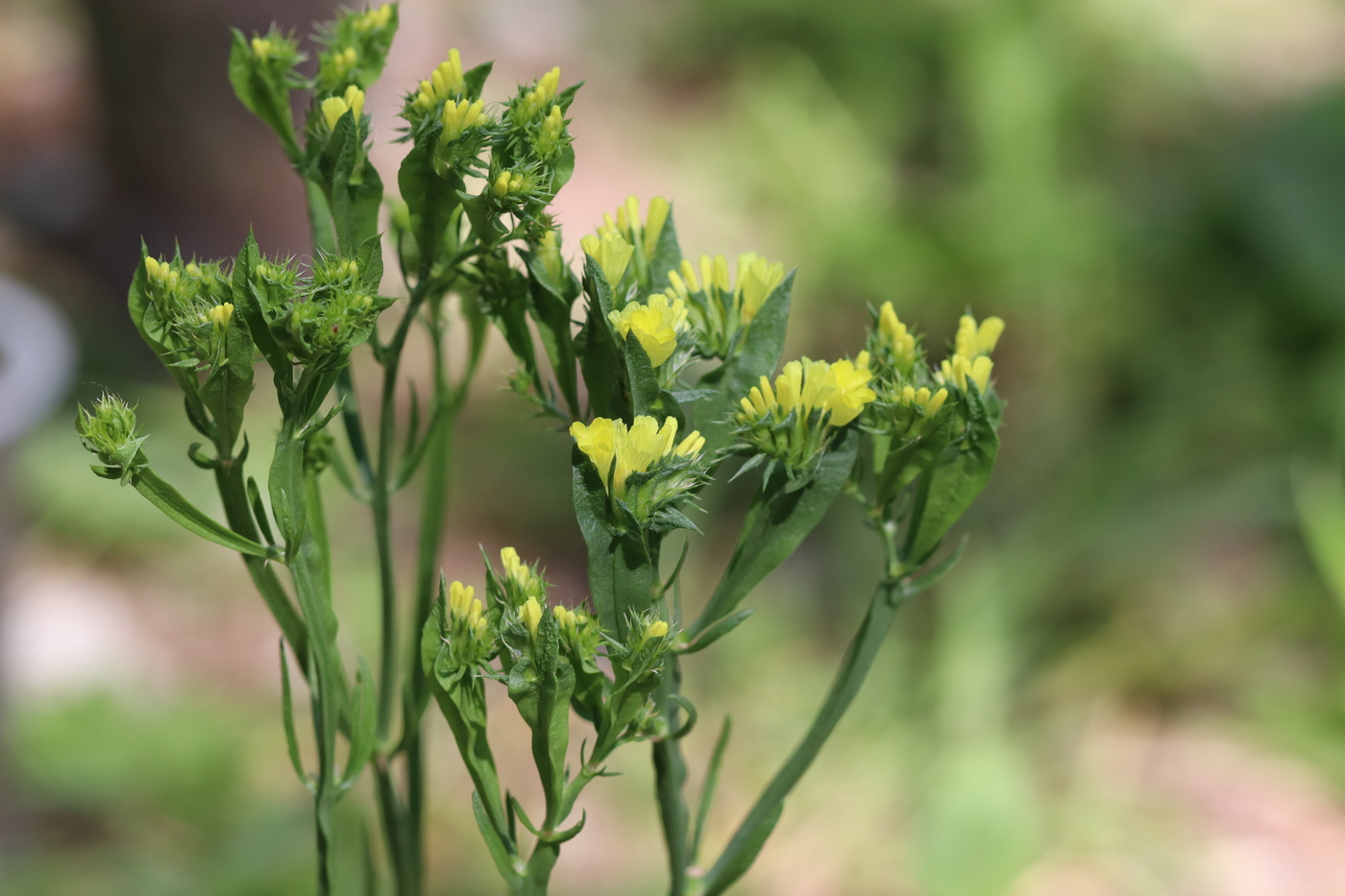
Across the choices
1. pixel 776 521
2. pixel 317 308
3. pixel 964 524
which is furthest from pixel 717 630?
pixel 964 524

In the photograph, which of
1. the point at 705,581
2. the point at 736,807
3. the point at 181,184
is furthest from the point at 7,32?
the point at 736,807

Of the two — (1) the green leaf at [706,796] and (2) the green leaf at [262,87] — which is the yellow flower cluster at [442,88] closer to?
(2) the green leaf at [262,87]

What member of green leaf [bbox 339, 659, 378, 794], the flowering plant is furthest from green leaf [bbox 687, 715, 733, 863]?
green leaf [bbox 339, 659, 378, 794]

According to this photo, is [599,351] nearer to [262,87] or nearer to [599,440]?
[599,440]

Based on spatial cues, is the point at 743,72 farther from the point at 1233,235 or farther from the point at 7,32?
the point at 7,32

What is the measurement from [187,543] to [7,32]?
174 centimetres

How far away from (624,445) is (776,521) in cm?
7

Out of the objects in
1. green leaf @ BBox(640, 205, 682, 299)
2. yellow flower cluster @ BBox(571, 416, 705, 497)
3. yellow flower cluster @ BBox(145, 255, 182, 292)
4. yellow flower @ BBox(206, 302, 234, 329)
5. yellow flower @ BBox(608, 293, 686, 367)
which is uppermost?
green leaf @ BBox(640, 205, 682, 299)

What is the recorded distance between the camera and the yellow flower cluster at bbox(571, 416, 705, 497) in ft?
0.94

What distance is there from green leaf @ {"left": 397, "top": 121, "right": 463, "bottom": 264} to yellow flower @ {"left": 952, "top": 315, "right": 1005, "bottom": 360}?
0.51 ft

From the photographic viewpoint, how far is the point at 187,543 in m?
1.77

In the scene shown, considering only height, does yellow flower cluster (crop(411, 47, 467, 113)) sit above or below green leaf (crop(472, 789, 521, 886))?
above

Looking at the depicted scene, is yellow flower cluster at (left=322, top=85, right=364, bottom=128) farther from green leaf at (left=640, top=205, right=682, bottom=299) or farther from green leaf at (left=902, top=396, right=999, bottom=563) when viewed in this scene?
green leaf at (left=902, top=396, right=999, bottom=563)

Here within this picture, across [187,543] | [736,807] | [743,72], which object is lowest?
[736,807]
